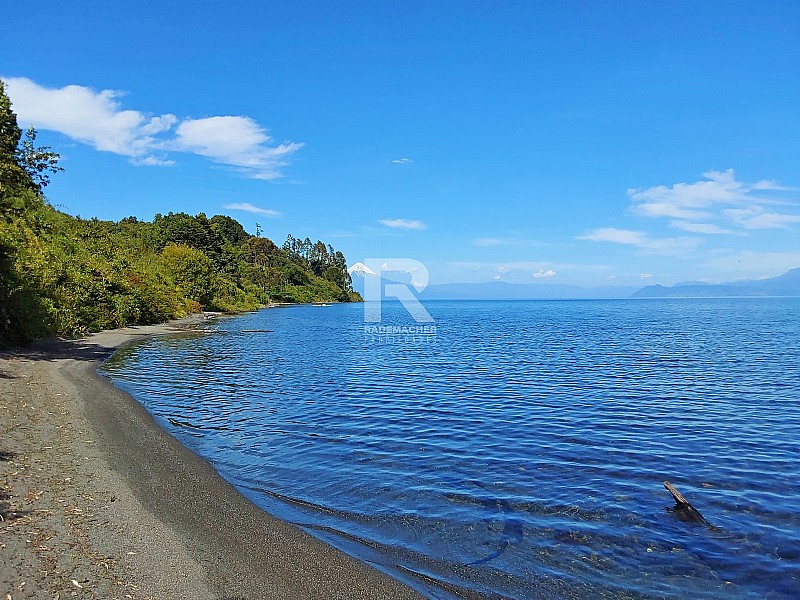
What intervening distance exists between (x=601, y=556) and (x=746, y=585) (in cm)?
199

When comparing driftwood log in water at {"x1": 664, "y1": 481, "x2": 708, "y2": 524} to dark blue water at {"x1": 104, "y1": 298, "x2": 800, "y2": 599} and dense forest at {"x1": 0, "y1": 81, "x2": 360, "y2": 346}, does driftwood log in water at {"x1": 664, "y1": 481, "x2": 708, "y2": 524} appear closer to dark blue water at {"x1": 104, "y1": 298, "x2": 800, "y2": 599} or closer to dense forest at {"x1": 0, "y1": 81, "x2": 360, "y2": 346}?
dark blue water at {"x1": 104, "y1": 298, "x2": 800, "y2": 599}

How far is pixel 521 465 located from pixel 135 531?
29.5ft

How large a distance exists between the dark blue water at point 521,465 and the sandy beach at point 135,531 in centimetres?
92

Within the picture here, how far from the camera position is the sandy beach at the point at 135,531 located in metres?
6.87

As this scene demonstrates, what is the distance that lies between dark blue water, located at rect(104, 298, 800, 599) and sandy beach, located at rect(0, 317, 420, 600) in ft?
3.00

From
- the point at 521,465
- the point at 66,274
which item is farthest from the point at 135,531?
the point at 66,274

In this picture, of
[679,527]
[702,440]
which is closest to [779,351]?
[702,440]

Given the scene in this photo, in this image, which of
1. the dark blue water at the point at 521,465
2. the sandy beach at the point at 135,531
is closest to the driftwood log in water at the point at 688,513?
the dark blue water at the point at 521,465

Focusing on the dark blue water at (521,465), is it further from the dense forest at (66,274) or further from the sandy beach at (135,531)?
the dense forest at (66,274)

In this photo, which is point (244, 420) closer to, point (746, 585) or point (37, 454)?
point (37, 454)

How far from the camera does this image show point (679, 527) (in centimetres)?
1043

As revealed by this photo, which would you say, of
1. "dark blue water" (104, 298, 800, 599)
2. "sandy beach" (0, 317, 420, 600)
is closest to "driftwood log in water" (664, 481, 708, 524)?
"dark blue water" (104, 298, 800, 599)

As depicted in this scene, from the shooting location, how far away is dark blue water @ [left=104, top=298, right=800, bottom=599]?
8875mm

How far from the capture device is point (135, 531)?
8414 mm
